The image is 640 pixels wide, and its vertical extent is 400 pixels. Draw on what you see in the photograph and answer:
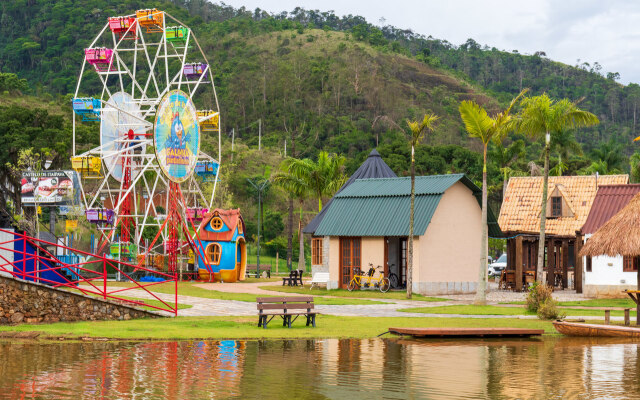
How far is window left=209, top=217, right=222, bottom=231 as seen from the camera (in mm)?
50062

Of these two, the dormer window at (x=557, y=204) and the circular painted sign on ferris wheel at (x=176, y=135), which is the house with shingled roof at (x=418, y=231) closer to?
the dormer window at (x=557, y=204)

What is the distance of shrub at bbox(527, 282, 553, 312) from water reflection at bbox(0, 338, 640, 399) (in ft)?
20.3

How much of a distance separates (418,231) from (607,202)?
30.5 feet

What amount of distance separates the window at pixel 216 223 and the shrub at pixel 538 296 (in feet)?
85.7

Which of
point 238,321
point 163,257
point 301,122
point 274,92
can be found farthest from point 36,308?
point 274,92

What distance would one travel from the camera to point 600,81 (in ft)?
583

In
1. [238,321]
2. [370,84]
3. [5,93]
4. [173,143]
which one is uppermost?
[370,84]

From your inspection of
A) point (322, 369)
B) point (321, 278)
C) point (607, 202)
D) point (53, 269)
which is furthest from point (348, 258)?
point (322, 369)

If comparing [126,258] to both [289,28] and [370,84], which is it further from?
[289,28]

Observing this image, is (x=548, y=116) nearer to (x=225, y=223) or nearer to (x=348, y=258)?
(x=348, y=258)

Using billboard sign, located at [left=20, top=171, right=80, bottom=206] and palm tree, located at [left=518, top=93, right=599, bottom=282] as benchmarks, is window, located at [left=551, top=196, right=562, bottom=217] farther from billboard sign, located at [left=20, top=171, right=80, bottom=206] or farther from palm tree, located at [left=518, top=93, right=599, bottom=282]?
billboard sign, located at [left=20, top=171, right=80, bottom=206]

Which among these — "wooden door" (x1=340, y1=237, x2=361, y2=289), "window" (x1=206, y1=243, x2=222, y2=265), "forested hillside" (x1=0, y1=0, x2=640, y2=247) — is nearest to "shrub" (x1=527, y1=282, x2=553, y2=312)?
"wooden door" (x1=340, y1=237, x2=361, y2=289)

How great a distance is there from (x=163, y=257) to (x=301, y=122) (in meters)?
69.5

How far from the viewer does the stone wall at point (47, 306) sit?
21453mm
